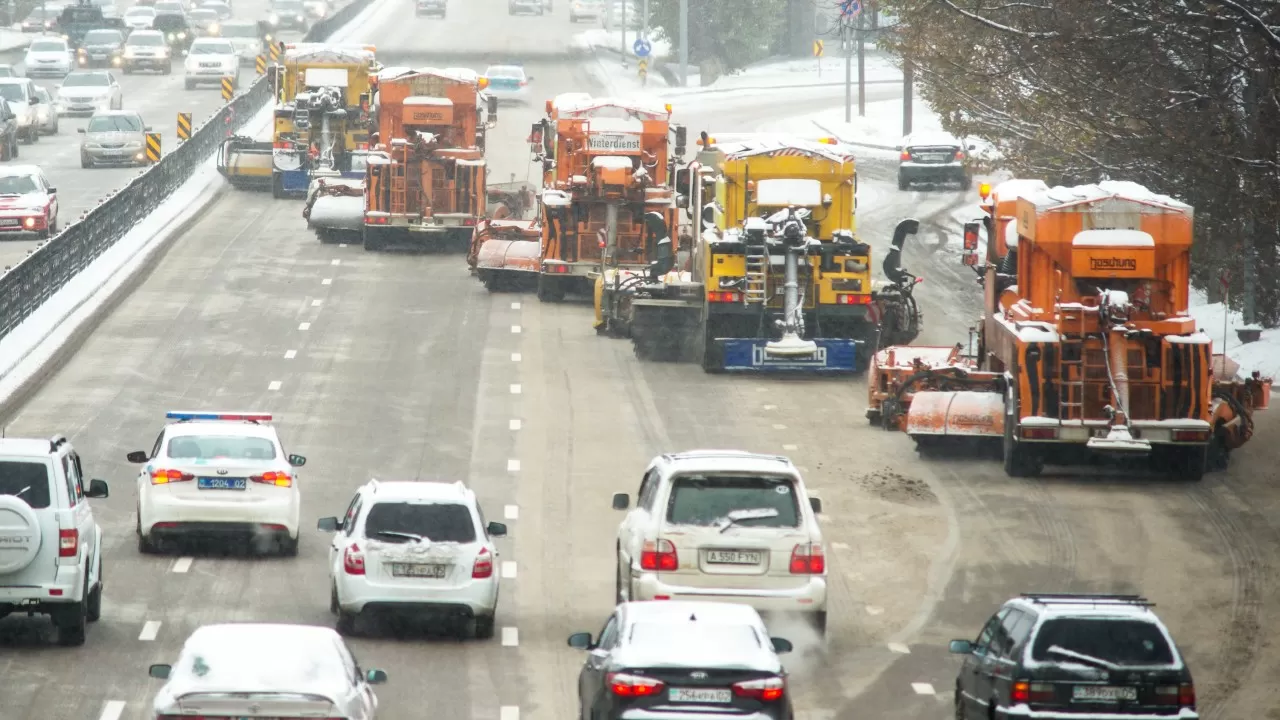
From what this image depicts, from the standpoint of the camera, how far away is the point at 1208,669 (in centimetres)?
1798

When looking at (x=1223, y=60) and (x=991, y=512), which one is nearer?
(x=991, y=512)

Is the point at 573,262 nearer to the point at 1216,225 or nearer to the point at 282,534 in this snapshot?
the point at 1216,225

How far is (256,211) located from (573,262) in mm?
14031

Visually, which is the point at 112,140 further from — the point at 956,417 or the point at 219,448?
the point at 219,448

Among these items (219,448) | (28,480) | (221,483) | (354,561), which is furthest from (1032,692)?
(219,448)

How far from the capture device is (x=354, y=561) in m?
18.0

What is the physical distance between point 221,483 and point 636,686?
8.94m

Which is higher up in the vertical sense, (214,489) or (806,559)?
(806,559)

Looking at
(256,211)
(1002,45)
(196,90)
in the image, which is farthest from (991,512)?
(196,90)

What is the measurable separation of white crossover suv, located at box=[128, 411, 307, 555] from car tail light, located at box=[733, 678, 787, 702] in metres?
9.08

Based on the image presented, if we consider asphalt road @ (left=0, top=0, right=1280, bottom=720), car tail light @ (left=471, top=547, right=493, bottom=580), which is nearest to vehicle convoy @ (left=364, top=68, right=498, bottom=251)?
asphalt road @ (left=0, top=0, right=1280, bottom=720)

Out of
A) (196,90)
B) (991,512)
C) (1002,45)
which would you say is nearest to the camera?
(991,512)

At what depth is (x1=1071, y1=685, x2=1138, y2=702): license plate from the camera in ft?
45.0

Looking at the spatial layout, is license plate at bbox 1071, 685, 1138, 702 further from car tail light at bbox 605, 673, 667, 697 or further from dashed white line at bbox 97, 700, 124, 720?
dashed white line at bbox 97, 700, 124, 720
